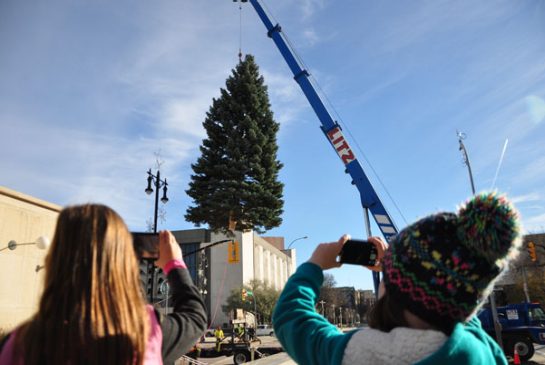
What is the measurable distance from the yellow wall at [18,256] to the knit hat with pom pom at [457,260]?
54.1 ft

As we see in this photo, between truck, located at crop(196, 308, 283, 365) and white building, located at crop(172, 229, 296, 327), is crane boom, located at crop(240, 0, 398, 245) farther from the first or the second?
white building, located at crop(172, 229, 296, 327)

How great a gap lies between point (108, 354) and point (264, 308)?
74.4 metres

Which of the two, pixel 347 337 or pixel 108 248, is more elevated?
pixel 108 248

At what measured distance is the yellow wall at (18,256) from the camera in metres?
15.5

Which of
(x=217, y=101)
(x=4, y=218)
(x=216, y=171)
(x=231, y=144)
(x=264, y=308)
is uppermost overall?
(x=217, y=101)

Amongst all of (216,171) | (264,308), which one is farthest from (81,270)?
(264,308)

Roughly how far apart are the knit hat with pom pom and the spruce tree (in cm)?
1992

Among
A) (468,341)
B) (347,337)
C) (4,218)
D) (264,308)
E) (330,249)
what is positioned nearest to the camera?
(468,341)

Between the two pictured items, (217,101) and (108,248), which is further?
(217,101)

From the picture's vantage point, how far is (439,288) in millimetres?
1384

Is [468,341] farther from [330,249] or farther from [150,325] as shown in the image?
[150,325]

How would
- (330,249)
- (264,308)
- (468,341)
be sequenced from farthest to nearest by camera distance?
(264,308), (330,249), (468,341)

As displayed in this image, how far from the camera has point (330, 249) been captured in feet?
6.10

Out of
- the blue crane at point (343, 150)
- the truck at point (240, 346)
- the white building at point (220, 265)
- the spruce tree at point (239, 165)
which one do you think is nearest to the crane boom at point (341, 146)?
the blue crane at point (343, 150)
